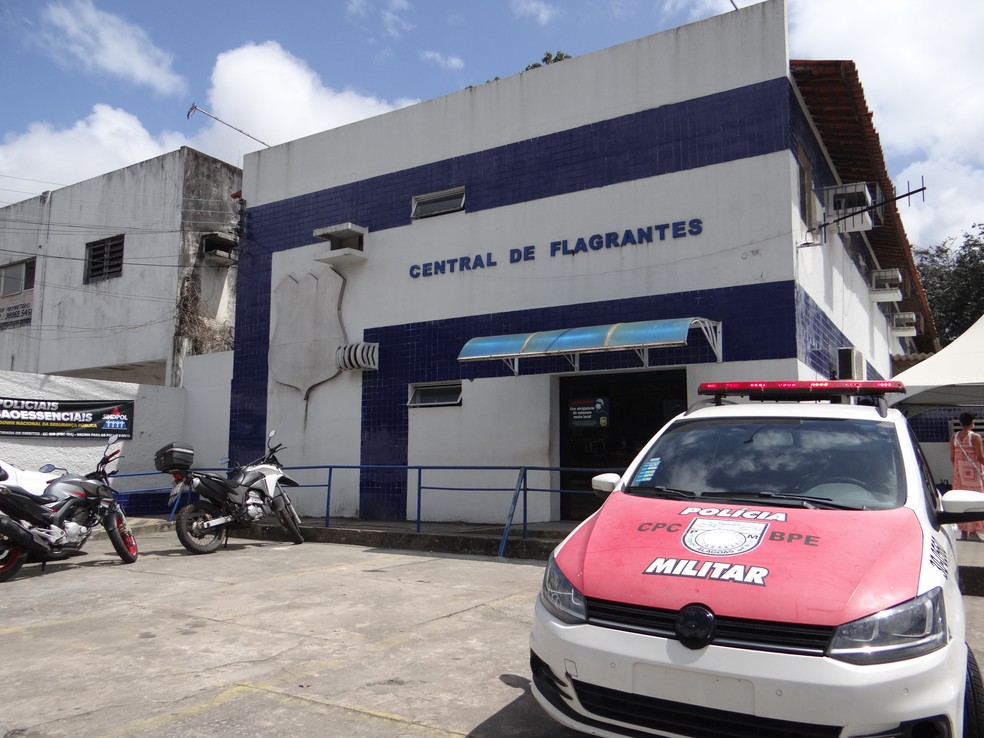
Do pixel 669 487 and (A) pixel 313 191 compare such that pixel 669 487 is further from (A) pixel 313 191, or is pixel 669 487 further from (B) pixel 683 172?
(A) pixel 313 191

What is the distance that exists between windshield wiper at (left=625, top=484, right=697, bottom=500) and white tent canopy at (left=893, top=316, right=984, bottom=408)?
696cm

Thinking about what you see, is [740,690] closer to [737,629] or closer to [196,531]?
[737,629]

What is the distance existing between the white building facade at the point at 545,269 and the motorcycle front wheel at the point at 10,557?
5.24 m

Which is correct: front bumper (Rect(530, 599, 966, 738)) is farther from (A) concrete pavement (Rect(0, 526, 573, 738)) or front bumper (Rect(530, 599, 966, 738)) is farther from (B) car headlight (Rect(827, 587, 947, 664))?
(A) concrete pavement (Rect(0, 526, 573, 738))

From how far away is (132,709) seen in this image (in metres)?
3.82

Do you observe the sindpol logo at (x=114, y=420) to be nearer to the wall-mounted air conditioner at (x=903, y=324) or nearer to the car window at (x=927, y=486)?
the car window at (x=927, y=486)

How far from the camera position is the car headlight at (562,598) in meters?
3.10

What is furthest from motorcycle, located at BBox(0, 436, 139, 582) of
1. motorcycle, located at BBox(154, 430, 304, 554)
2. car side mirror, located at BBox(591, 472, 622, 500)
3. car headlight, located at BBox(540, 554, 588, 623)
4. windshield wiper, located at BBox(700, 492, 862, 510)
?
windshield wiper, located at BBox(700, 492, 862, 510)

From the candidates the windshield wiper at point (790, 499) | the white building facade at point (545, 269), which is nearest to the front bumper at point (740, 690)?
the windshield wiper at point (790, 499)

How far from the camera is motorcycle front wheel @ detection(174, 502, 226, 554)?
30.1 ft

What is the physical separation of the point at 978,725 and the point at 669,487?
5.31 feet

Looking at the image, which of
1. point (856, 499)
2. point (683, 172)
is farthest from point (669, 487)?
point (683, 172)

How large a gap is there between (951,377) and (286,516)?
8.82 m

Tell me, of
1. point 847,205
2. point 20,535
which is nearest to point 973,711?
point 20,535
